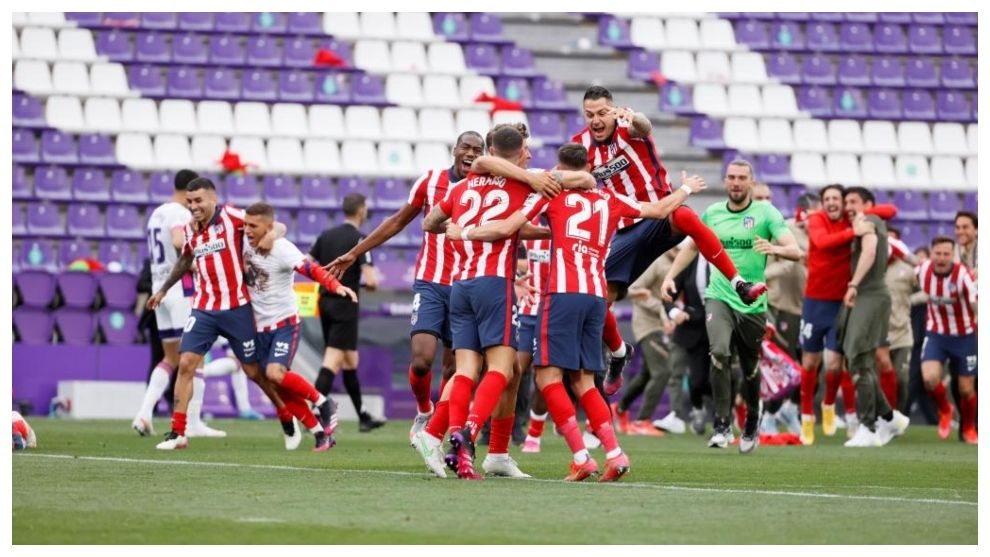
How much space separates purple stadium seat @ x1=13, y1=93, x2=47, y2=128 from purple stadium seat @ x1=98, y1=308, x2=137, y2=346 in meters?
4.93

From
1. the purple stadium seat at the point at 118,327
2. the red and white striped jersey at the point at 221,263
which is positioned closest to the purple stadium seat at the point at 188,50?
the purple stadium seat at the point at 118,327

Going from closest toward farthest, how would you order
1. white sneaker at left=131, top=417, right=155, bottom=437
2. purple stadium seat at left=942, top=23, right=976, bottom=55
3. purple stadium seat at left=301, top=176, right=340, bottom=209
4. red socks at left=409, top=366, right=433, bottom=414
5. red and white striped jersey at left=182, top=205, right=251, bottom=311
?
red socks at left=409, top=366, right=433, bottom=414, red and white striped jersey at left=182, top=205, right=251, bottom=311, white sneaker at left=131, top=417, right=155, bottom=437, purple stadium seat at left=301, top=176, right=340, bottom=209, purple stadium seat at left=942, top=23, right=976, bottom=55

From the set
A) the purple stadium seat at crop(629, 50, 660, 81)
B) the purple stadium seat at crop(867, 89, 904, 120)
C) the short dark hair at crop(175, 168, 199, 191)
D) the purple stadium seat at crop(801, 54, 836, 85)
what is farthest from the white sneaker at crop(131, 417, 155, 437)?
the purple stadium seat at crop(867, 89, 904, 120)

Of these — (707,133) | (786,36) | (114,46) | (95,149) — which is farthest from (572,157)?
(786,36)

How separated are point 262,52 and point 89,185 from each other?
11.6ft

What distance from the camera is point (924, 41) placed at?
26906 millimetres

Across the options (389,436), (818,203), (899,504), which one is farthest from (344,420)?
(899,504)

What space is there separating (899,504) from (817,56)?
66.6 feet

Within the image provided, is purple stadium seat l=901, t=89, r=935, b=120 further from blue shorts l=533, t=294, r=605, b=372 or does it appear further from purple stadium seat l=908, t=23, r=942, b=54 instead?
blue shorts l=533, t=294, r=605, b=372

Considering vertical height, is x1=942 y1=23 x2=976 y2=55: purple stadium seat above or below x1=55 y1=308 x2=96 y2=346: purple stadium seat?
above

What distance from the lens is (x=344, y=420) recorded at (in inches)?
693

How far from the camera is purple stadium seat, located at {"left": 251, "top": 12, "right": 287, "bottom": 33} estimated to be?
24469 millimetres

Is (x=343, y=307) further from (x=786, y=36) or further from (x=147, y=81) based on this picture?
(x=786, y=36)
